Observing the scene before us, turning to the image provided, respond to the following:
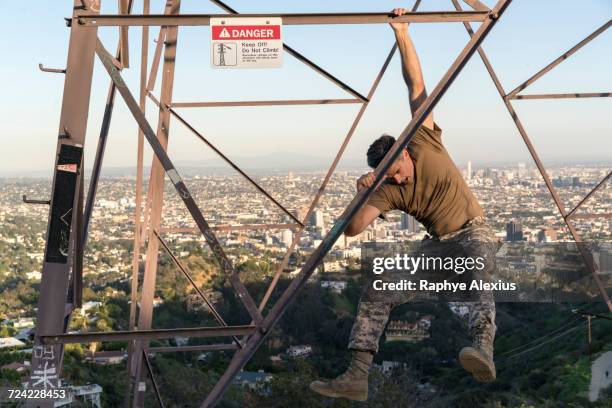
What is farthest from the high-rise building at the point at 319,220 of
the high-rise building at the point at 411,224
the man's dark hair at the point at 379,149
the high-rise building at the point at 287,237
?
the man's dark hair at the point at 379,149

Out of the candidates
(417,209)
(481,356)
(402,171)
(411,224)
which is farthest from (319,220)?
(481,356)

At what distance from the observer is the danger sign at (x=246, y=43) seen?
195 inches

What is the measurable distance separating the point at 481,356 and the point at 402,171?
3.67 feet

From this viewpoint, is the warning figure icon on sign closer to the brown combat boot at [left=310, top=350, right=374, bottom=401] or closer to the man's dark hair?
the man's dark hair

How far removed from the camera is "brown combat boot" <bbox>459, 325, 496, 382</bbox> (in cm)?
479

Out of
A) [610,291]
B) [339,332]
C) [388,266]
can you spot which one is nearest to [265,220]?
[339,332]

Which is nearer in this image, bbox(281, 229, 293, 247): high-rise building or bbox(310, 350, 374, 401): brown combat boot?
bbox(310, 350, 374, 401): brown combat boot

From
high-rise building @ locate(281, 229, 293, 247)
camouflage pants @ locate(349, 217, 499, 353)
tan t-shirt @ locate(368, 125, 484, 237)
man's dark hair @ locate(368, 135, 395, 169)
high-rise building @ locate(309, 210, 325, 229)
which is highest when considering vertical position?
high-rise building @ locate(309, 210, 325, 229)

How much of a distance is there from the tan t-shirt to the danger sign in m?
0.96

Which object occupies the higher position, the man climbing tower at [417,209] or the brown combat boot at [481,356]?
the man climbing tower at [417,209]

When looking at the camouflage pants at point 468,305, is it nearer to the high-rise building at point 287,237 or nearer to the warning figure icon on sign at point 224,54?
the warning figure icon on sign at point 224,54

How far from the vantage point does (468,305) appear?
16.7ft

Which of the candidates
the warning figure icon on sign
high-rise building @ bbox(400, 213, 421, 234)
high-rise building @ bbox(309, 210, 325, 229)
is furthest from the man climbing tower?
high-rise building @ bbox(309, 210, 325, 229)

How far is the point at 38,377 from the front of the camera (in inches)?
195
